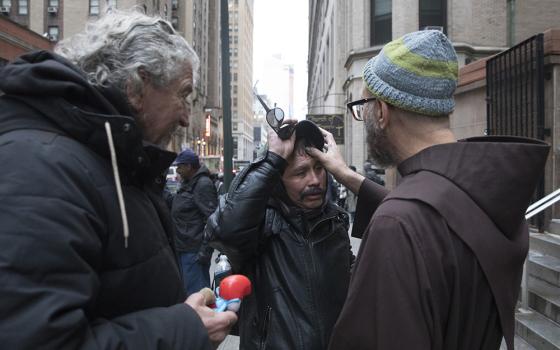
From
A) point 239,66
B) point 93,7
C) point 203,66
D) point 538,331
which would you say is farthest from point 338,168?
point 239,66

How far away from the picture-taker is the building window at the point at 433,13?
18844mm

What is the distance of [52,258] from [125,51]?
0.81m

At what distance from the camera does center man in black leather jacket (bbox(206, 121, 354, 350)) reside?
2.49m

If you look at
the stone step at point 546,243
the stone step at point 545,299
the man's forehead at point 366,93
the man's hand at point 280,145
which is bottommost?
the stone step at point 545,299

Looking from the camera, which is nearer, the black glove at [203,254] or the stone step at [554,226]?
the black glove at [203,254]

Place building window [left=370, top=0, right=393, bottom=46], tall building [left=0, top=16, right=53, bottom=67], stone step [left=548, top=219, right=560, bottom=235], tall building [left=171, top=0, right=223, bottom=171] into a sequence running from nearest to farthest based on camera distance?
stone step [left=548, top=219, right=560, bottom=235]
building window [left=370, top=0, right=393, bottom=46]
tall building [left=0, top=16, right=53, bottom=67]
tall building [left=171, top=0, right=223, bottom=171]

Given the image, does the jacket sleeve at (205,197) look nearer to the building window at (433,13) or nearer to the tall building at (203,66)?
the building window at (433,13)

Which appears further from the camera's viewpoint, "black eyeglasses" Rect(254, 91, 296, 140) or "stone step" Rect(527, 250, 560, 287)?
"stone step" Rect(527, 250, 560, 287)

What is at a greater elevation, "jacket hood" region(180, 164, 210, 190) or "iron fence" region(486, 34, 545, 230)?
"iron fence" region(486, 34, 545, 230)

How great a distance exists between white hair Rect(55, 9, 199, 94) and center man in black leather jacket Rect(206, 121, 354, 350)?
0.97 m

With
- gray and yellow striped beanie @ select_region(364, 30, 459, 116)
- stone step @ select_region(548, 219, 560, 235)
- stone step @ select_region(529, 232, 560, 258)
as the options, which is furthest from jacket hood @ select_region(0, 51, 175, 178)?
stone step @ select_region(548, 219, 560, 235)

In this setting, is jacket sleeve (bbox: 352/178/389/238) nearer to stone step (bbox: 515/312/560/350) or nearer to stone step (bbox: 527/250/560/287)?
stone step (bbox: 515/312/560/350)

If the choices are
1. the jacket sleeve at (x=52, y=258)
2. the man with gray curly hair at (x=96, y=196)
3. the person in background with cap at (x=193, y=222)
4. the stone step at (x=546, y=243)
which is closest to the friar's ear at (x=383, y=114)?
the man with gray curly hair at (x=96, y=196)

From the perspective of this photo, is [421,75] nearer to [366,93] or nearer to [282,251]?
[366,93]
